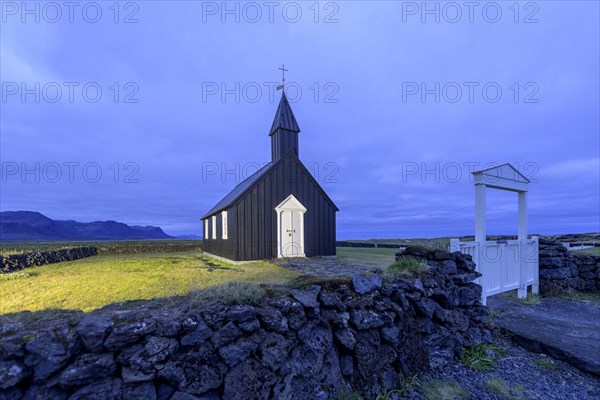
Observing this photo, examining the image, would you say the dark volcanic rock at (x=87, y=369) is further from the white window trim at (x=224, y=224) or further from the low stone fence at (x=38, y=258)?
the low stone fence at (x=38, y=258)

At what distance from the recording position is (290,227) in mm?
15359

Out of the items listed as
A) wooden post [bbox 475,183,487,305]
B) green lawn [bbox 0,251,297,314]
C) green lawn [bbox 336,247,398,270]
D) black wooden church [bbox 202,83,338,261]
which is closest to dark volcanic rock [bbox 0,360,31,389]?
green lawn [bbox 0,251,297,314]

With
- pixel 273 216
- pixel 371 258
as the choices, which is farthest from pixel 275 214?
pixel 371 258

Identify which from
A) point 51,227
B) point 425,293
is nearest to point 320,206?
point 425,293

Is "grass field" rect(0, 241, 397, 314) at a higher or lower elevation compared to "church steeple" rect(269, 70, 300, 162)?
lower

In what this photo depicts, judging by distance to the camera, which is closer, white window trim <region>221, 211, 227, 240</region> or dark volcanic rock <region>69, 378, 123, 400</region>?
dark volcanic rock <region>69, 378, 123, 400</region>

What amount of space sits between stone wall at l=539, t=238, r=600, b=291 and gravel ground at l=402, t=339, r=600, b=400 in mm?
6985

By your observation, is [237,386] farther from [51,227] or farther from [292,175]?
[51,227]

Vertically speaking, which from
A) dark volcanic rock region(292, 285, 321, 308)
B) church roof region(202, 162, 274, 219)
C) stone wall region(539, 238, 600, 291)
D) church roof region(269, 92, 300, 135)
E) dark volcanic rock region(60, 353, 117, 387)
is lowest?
stone wall region(539, 238, 600, 291)

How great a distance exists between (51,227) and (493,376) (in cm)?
12585

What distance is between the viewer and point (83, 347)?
3.39 metres

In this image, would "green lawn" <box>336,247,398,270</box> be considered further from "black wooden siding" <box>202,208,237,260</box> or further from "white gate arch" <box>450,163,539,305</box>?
"black wooden siding" <box>202,208,237,260</box>

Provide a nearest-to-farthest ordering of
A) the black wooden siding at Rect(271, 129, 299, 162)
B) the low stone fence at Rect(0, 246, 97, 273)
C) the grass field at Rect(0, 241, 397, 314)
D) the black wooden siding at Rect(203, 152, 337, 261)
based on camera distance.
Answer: the grass field at Rect(0, 241, 397, 314), the low stone fence at Rect(0, 246, 97, 273), the black wooden siding at Rect(203, 152, 337, 261), the black wooden siding at Rect(271, 129, 299, 162)

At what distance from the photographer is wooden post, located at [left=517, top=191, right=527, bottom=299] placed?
10.9m
